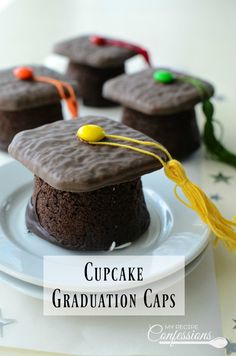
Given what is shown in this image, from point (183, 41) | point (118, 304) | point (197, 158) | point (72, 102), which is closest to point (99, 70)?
point (72, 102)

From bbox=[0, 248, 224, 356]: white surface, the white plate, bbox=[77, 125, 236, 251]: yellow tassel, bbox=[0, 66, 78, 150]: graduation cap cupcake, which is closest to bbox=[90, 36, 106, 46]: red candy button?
bbox=[0, 66, 78, 150]: graduation cap cupcake

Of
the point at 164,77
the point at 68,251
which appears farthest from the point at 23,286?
the point at 164,77

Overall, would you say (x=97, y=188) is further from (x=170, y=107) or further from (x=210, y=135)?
(x=210, y=135)

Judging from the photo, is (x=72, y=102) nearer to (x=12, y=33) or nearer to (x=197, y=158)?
(x=197, y=158)

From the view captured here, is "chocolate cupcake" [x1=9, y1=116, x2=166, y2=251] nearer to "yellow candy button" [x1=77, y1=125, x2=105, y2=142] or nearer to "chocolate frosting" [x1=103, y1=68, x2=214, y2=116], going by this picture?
"yellow candy button" [x1=77, y1=125, x2=105, y2=142]

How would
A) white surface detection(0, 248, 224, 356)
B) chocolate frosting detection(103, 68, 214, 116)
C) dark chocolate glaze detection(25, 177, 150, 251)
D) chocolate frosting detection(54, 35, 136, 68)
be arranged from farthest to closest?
chocolate frosting detection(54, 35, 136, 68) → chocolate frosting detection(103, 68, 214, 116) → dark chocolate glaze detection(25, 177, 150, 251) → white surface detection(0, 248, 224, 356)

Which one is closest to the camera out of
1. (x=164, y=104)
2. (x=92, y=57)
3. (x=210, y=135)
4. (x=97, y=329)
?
(x=97, y=329)

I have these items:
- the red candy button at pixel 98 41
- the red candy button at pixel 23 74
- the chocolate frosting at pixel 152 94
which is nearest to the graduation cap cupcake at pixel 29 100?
the red candy button at pixel 23 74
